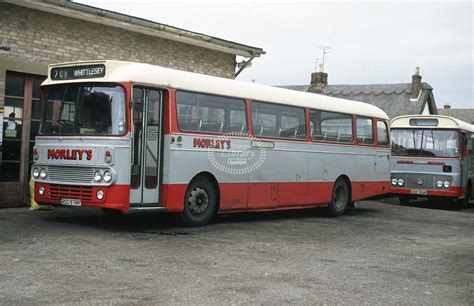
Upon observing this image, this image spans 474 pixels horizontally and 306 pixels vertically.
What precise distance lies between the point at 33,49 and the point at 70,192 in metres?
4.92

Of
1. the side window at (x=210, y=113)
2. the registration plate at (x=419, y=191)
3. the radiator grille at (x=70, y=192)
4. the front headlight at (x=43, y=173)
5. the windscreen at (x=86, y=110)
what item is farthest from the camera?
the registration plate at (x=419, y=191)

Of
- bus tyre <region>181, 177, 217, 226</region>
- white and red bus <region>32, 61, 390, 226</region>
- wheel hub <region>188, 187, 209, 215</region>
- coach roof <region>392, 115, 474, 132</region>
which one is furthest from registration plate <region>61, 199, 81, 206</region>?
coach roof <region>392, 115, 474, 132</region>

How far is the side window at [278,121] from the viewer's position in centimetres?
1316

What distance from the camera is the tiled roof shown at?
2630 inches

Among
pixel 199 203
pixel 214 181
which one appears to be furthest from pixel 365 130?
pixel 199 203

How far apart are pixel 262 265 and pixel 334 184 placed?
772 centimetres

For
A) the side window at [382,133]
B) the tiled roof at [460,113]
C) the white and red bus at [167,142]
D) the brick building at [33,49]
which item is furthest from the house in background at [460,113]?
the white and red bus at [167,142]

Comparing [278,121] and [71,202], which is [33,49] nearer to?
[71,202]

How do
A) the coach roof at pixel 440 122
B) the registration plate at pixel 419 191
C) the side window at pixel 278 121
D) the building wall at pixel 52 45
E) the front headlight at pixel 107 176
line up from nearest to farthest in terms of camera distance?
the front headlight at pixel 107 176 < the side window at pixel 278 121 < the building wall at pixel 52 45 < the registration plate at pixel 419 191 < the coach roof at pixel 440 122

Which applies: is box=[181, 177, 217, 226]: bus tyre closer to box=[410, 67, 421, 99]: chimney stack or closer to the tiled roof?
box=[410, 67, 421, 99]: chimney stack

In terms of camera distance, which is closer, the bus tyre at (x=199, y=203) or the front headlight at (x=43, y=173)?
the front headlight at (x=43, y=173)

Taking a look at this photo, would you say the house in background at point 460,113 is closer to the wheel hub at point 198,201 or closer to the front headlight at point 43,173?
the wheel hub at point 198,201

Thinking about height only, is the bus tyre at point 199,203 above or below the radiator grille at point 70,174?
below

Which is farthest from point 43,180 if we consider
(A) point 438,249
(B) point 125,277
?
(A) point 438,249
